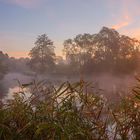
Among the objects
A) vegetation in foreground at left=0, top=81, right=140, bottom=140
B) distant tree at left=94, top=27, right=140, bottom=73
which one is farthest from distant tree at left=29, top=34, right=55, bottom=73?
vegetation in foreground at left=0, top=81, right=140, bottom=140

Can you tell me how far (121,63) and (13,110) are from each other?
4188 centimetres

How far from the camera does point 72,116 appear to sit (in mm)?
1825

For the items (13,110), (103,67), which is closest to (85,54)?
(103,67)

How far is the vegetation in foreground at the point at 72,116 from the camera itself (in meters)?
1.79

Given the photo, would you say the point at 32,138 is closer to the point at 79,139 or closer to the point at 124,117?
the point at 79,139

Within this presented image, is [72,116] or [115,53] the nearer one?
[72,116]

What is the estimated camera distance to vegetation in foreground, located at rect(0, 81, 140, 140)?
1.79 metres

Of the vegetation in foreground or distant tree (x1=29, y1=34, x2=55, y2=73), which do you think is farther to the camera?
distant tree (x1=29, y1=34, x2=55, y2=73)

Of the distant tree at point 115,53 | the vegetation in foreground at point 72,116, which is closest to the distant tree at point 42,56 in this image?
the distant tree at point 115,53

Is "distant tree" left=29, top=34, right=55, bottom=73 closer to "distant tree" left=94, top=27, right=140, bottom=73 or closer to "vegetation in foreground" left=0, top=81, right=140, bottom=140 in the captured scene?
"distant tree" left=94, top=27, right=140, bottom=73

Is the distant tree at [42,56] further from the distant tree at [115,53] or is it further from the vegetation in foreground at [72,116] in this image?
the vegetation in foreground at [72,116]

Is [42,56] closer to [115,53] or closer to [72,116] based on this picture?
[115,53]

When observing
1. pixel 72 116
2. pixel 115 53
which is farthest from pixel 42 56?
pixel 72 116

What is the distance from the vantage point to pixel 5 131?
189 cm
